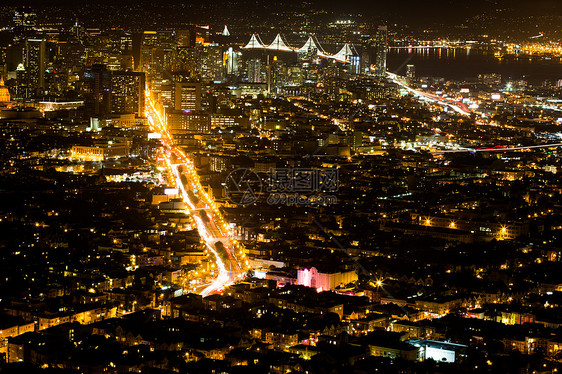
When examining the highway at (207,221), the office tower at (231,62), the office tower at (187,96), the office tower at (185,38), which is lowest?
the highway at (207,221)

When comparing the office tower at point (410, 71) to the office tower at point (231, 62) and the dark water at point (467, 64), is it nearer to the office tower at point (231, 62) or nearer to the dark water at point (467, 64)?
the dark water at point (467, 64)

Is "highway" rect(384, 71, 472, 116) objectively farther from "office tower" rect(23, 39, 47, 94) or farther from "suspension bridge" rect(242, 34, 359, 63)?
"office tower" rect(23, 39, 47, 94)

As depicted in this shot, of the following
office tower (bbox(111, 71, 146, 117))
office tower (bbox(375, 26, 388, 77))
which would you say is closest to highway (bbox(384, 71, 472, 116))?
office tower (bbox(375, 26, 388, 77))

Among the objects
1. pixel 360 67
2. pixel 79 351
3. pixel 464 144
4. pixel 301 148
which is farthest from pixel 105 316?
pixel 360 67

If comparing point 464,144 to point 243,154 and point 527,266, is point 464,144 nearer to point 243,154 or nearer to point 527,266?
point 243,154

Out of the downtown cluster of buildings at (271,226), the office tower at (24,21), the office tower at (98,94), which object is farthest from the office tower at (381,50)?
the office tower at (98,94)

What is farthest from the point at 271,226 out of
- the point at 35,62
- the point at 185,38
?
the point at 185,38

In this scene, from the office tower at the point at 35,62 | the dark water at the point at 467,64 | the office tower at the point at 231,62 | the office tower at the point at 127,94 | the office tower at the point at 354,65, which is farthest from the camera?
the dark water at the point at 467,64
